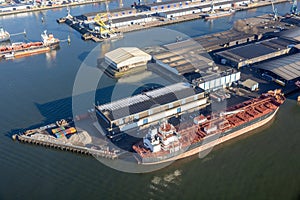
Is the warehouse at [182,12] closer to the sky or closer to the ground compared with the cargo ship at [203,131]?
closer to the sky

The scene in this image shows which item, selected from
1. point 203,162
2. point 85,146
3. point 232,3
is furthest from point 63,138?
point 232,3

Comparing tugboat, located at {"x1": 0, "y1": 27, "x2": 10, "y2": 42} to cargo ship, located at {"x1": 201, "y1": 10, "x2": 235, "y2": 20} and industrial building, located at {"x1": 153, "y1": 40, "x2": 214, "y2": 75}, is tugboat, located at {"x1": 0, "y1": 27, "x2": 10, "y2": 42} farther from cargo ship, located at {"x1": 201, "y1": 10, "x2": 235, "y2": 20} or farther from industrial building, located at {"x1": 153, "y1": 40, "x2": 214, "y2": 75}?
→ cargo ship, located at {"x1": 201, "y1": 10, "x2": 235, "y2": 20}

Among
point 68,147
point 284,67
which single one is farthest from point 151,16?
point 68,147

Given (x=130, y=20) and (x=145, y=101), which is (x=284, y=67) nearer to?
(x=145, y=101)

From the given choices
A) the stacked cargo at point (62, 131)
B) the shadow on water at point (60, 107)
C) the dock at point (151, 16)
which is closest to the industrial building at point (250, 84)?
the shadow on water at point (60, 107)

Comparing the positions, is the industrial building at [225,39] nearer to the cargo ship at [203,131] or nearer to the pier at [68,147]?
the cargo ship at [203,131]

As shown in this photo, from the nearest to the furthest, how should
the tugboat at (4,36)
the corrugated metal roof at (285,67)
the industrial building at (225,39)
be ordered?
the corrugated metal roof at (285,67) → the industrial building at (225,39) → the tugboat at (4,36)
